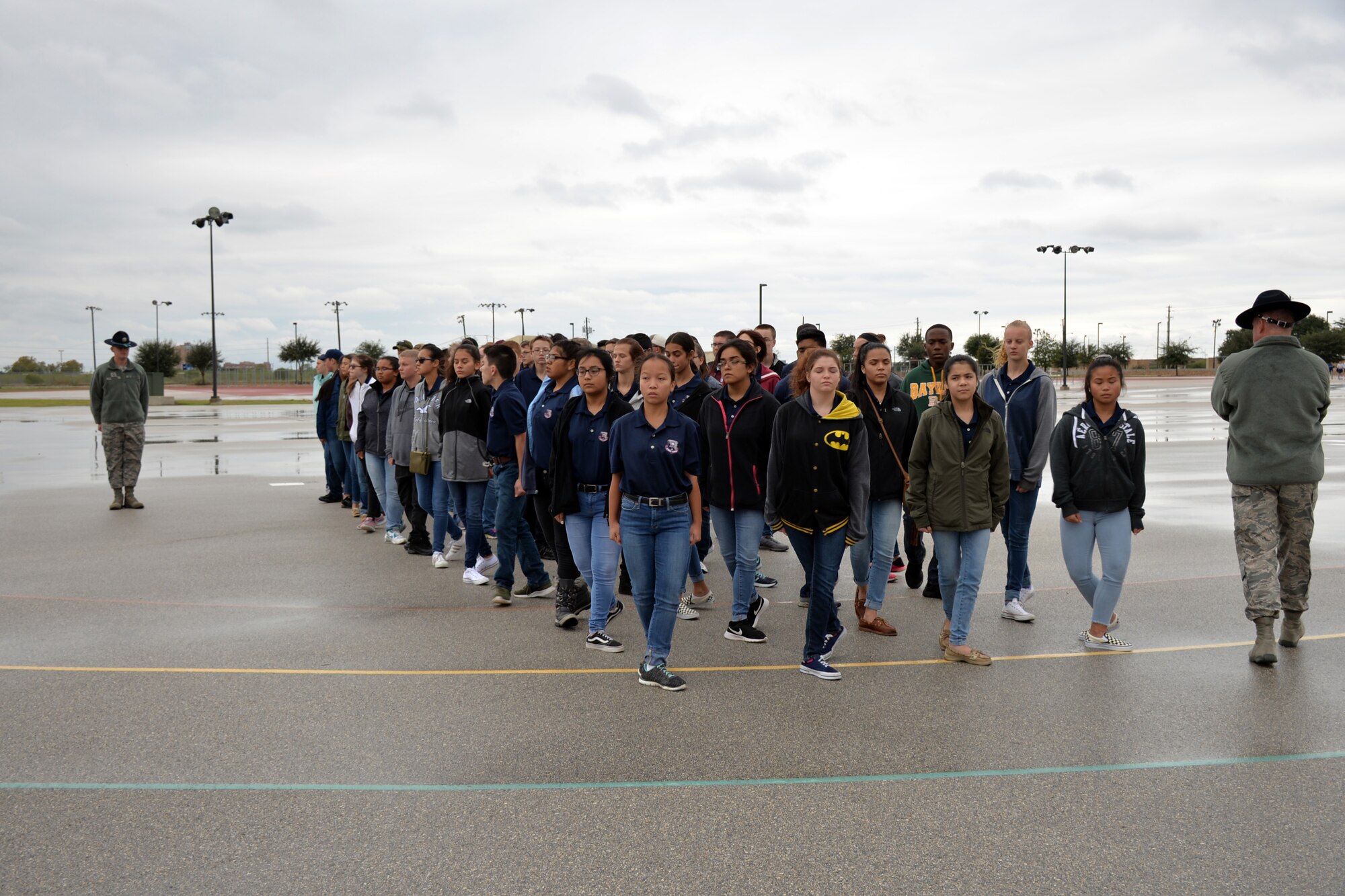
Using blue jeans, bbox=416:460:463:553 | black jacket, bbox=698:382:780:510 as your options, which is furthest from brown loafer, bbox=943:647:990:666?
blue jeans, bbox=416:460:463:553

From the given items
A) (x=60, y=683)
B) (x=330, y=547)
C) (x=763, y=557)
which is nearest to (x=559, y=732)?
(x=60, y=683)

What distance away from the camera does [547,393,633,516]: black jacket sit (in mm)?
6582

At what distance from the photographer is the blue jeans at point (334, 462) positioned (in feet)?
44.4

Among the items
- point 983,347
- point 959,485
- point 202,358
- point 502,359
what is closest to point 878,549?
point 959,485

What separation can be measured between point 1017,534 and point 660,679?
323 centimetres

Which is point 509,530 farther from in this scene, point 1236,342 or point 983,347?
point 1236,342

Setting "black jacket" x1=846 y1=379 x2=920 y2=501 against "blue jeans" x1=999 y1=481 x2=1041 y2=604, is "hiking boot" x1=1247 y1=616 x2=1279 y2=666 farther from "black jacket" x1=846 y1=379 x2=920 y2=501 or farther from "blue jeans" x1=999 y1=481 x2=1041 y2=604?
"black jacket" x1=846 y1=379 x2=920 y2=501

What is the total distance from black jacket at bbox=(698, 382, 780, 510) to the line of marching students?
0.01 metres

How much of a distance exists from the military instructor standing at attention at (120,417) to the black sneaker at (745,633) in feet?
32.1

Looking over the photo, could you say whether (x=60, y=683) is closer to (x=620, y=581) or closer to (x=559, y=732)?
(x=559, y=732)

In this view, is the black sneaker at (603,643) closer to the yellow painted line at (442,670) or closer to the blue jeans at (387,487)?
the yellow painted line at (442,670)

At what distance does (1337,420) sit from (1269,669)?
28.1 m

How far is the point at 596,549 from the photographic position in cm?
650

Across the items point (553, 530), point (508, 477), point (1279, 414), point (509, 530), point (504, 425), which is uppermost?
point (1279, 414)
